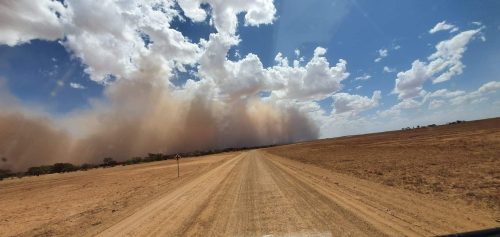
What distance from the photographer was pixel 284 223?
8.52 m

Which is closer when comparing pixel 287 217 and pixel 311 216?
pixel 311 216

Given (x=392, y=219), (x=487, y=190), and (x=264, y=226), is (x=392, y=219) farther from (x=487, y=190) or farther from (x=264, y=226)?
(x=487, y=190)

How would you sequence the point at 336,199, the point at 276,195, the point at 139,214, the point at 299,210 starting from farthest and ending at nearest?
the point at 276,195 < the point at 139,214 < the point at 336,199 < the point at 299,210

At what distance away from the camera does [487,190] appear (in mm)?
10875

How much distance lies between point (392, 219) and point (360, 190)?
5383mm

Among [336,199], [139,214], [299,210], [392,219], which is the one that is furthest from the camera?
[139,214]

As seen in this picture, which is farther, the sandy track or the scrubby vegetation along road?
the scrubby vegetation along road

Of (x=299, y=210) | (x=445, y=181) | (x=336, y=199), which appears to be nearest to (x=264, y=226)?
(x=299, y=210)

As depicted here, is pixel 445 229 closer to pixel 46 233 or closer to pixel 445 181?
pixel 445 181

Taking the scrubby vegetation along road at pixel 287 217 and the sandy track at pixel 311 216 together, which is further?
the scrubby vegetation along road at pixel 287 217

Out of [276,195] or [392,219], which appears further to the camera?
[276,195]

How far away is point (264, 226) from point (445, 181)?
29.7 feet

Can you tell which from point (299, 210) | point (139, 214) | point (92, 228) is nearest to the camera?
point (299, 210)

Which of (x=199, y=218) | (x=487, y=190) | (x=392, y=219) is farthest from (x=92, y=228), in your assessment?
(x=487, y=190)
